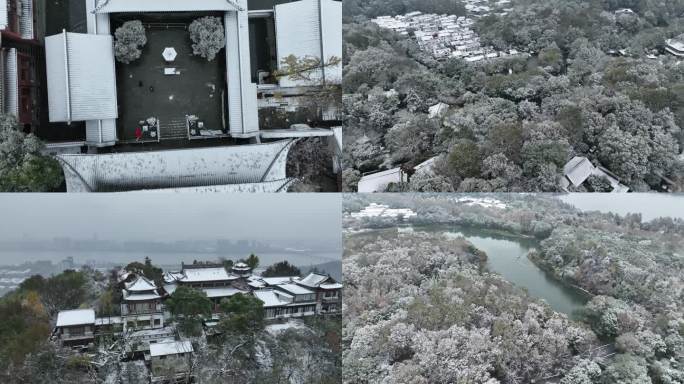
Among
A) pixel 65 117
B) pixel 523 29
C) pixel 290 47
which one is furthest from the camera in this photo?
pixel 523 29

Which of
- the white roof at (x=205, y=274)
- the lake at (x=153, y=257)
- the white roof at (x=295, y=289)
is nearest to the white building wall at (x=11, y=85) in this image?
the lake at (x=153, y=257)

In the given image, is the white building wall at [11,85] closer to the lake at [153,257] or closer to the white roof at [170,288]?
the lake at [153,257]

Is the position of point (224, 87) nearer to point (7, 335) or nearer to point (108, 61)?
point (108, 61)

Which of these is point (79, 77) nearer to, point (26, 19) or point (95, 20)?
point (95, 20)

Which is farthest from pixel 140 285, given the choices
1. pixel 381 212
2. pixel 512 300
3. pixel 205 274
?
pixel 512 300

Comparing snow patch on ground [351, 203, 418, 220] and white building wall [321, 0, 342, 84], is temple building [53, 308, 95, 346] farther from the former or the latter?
white building wall [321, 0, 342, 84]

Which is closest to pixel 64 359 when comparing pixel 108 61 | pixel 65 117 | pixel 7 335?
pixel 7 335
